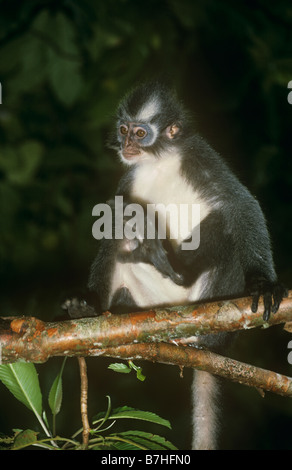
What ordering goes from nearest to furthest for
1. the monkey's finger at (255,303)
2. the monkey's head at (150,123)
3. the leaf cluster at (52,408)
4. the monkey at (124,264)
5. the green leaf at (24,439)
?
the green leaf at (24,439) < the leaf cluster at (52,408) < the monkey's finger at (255,303) < the monkey at (124,264) < the monkey's head at (150,123)

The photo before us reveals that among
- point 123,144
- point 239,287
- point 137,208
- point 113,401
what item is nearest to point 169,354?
point 239,287

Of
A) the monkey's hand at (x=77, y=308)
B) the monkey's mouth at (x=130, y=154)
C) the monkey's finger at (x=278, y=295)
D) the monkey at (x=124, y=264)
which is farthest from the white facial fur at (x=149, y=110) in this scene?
the monkey's finger at (x=278, y=295)

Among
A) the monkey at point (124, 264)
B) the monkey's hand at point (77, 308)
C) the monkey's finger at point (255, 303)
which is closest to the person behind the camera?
the monkey's finger at point (255, 303)

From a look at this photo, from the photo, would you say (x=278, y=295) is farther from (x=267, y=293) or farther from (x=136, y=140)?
(x=136, y=140)

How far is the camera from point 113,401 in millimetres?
4988

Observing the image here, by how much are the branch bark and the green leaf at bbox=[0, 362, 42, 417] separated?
0.04m

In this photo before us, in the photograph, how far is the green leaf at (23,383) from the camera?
5.78ft

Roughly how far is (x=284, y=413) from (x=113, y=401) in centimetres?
175

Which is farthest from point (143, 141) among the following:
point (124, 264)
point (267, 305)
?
point (267, 305)

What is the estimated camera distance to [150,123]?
3.46 m

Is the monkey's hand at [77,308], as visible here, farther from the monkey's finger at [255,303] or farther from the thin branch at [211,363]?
the monkey's finger at [255,303]

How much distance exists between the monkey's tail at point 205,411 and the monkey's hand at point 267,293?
71 centimetres

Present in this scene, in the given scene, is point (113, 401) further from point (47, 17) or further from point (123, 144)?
point (47, 17)

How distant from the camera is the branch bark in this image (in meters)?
1.85
